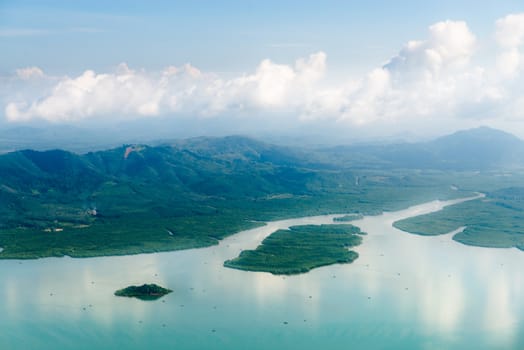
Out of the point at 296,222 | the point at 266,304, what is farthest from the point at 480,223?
the point at 266,304

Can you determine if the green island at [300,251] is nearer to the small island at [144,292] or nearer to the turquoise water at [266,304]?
the turquoise water at [266,304]

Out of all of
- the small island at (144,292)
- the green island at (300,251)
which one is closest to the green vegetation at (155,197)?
the green island at (300,251)

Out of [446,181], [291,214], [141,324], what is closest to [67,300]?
[141,324]

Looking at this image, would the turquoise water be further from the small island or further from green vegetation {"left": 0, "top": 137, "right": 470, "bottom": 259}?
green vegetation {"left": 0, "top": 137, "right": 470, "bottom": 259}

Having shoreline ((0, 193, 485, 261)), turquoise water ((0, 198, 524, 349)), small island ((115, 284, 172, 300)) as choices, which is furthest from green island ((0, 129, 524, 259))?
small island ((115, 284, 172, 300))

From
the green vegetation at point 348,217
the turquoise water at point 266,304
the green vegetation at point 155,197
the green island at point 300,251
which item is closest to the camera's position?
the turquoise water at point 266,304

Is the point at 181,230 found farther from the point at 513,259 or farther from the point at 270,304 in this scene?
the point at 513,259
